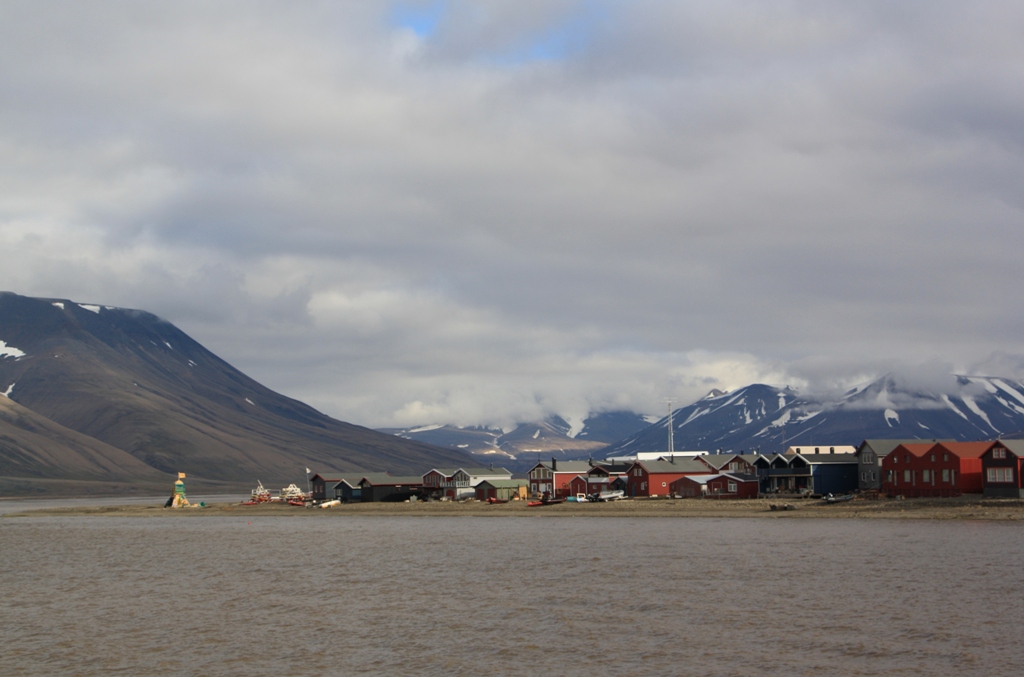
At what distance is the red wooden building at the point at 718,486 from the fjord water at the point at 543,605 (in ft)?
112

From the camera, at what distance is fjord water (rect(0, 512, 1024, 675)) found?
110 feet

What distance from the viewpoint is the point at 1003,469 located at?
90.6 m

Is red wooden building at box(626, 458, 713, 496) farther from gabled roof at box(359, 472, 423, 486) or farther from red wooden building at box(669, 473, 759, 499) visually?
gabled roof at box(359, 472, 423, 486)

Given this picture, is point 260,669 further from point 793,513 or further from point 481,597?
point 793,513

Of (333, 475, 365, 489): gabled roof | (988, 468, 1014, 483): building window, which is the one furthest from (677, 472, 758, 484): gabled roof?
(333, 475, 365, 489): gabled roof

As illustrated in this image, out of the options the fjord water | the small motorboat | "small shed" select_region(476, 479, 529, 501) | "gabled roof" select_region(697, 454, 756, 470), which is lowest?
the fjord water

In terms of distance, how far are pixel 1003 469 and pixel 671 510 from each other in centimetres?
2926

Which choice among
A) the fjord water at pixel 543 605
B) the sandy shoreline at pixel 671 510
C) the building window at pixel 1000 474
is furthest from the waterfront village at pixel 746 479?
the fjord water at pixel 543 605

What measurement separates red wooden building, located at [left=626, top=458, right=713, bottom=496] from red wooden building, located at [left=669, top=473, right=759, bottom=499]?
1.63m

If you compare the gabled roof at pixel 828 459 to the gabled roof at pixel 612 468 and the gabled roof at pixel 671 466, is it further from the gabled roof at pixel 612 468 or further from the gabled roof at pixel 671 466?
the gabled roof at pixel 612 468

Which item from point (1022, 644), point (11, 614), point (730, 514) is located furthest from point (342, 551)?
point (1022, 644)

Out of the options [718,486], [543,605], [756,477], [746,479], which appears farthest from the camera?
[756,477]

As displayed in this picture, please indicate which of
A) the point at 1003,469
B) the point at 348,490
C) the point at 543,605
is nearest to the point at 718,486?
the point at 1003,469

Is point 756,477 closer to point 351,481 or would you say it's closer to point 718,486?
point 718,486
